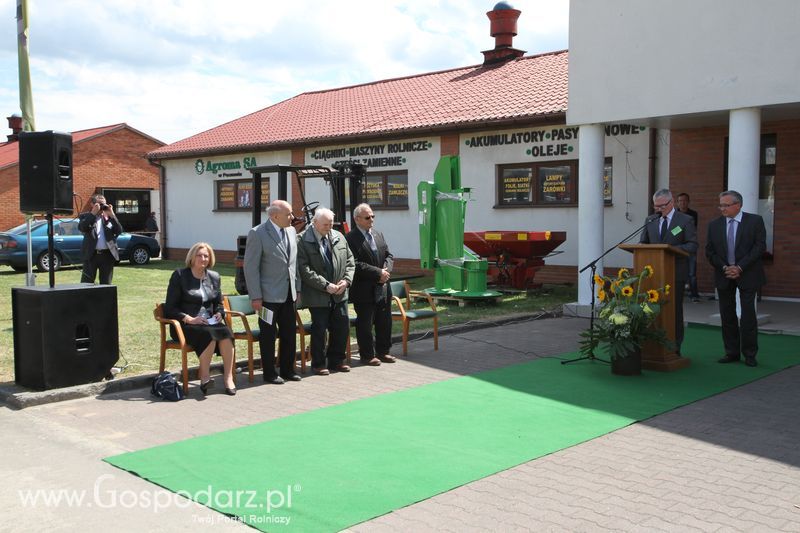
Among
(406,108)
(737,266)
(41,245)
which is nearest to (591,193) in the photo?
(737,266)

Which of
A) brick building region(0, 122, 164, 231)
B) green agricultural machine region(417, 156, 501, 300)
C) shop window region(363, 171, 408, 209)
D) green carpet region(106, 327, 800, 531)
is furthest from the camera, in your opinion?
brick building region(0, 122, 164, 231)

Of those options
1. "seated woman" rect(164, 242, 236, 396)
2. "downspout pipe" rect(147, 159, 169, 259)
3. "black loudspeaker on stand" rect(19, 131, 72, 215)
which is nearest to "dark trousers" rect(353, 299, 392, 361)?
"seated woman" rect(164, 242, 236, 396)

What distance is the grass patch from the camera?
9242mm

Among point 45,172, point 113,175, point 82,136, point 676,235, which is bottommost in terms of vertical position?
point 676,235

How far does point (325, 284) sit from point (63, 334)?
2.58 meters

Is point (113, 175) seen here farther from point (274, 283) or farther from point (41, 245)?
point (274, 283)

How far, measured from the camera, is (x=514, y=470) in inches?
211

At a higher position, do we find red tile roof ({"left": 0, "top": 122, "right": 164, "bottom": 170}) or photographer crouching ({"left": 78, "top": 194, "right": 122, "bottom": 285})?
red tile roof ({"left": 0, "top": 122, "right": 164, "bottom": 170})

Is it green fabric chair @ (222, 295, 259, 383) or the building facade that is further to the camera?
the building facade

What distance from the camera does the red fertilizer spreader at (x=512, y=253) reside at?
15.4 m

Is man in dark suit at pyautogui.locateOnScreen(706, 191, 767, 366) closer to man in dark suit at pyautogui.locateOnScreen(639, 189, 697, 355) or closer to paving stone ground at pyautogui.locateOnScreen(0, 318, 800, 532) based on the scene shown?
man in dark suit at pyautogui.locateOnScreen(639, 189, 697, 355)

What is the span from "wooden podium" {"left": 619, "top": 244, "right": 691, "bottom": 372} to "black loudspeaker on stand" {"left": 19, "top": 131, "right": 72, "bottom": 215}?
5710mm

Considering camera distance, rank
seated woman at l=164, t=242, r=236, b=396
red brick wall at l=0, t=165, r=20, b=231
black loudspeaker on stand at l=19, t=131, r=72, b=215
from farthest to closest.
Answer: red brick wall at l=0, t=165, r=20, b=231, black loudspeaker on stand at l=19, t=131, r=72, b=215, seated woman at l=164, t=242, r=236, b=396

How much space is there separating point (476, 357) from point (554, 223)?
337 inches
